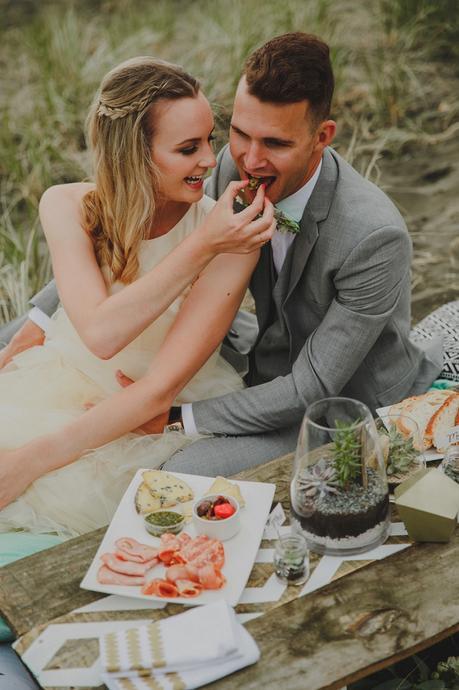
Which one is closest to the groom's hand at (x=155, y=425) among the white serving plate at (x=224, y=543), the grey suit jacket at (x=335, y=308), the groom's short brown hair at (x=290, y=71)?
the grey suit jacket at (x=335, y=308)

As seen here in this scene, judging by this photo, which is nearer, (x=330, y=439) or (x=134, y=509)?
(x=330, y=439)

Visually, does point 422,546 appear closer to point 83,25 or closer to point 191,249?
point 191,249


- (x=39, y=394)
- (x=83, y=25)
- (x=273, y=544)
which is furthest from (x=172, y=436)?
(x=83, y=25)

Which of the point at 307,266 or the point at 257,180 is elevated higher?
the point at 257,180

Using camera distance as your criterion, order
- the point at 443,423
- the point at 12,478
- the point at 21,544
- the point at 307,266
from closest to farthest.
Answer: the point at 443,423, the point at 21,544, the point at 12,478, the point at 307,266

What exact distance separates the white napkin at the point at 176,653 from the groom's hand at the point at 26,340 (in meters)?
1.74

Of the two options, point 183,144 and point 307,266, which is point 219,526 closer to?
point 307,266

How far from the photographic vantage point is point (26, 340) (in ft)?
11.6

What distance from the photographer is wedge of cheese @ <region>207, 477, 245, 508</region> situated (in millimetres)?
2346

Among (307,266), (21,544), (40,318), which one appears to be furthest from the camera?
(40,318)

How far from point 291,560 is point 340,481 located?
22 centimetres

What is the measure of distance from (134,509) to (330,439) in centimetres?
57

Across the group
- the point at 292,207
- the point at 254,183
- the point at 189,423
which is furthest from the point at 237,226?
the point at 189,423

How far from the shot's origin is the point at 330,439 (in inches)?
83.4
